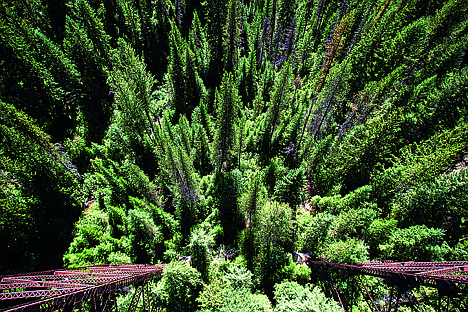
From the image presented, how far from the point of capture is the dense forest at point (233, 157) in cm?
2484

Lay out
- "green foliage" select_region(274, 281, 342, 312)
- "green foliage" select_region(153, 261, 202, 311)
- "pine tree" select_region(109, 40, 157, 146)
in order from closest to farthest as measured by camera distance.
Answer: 1. "green foliage" select_region(274, 281, 342, 312)
2. "green foliage" select_region(153, 261, 202, 311)
3. "pine tree" select_region(109, 40, 157, 146)

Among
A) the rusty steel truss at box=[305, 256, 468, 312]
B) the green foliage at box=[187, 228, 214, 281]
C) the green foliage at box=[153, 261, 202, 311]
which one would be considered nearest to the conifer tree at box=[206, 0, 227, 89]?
the green foliage at box=[187, 228, 214, 281]

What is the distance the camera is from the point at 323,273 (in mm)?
23875

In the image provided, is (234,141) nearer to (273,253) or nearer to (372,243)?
(273,253)

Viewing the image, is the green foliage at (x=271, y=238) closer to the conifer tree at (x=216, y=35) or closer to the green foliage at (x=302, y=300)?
the green foliage at (x=302, y=300)

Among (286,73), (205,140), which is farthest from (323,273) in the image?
(286,73)

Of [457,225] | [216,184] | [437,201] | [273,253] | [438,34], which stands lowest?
[273,253]

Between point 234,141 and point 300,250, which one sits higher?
point 234,141

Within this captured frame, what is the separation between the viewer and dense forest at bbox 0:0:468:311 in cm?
2484

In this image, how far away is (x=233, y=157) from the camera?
3838 centimetres

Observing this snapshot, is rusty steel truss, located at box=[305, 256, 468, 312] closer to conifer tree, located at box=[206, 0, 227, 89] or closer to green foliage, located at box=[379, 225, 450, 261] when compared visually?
green foliage, located at box=[379, 225, 450, 261]

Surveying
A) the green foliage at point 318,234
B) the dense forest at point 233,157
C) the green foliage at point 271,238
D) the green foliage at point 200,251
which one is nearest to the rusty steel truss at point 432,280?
the green foliage at point 318,234

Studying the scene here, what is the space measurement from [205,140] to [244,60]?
28677 mm

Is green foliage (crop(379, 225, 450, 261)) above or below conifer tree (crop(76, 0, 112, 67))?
below
